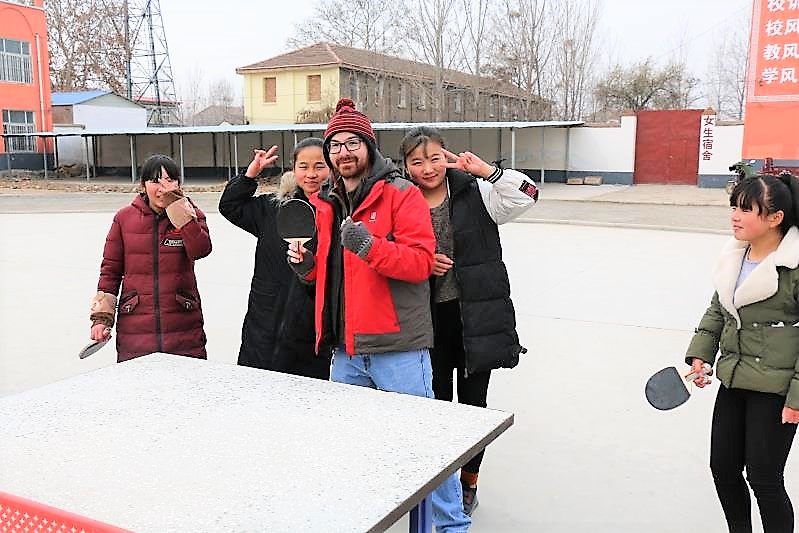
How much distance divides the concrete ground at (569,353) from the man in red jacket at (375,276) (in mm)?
660

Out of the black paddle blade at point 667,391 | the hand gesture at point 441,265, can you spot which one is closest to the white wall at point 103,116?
the hand gesture at point 441,265

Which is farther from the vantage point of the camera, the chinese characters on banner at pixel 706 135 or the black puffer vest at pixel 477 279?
the chinese characters on banner at pixel 706 135

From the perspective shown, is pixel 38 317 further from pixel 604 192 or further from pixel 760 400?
pixel 604 192

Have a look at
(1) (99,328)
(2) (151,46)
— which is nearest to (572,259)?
(1) (99,328)

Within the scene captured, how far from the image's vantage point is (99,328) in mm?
3086

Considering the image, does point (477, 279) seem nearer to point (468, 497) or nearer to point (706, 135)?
point (468, 497)

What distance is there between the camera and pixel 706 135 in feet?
79.7

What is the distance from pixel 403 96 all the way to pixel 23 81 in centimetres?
1856

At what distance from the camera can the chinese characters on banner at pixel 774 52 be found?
17250mm

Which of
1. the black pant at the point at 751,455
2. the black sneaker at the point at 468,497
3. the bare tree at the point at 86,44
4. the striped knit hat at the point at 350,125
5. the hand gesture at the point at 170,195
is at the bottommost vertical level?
the black sneaker at the point at 468,497

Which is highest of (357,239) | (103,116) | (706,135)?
(103,116)

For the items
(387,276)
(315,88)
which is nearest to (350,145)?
(387,276)

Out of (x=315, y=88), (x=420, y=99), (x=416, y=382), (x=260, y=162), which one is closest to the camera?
(x=416, y=382)

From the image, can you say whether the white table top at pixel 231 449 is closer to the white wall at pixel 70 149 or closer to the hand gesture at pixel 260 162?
the hand gesture at pixel 260 162
